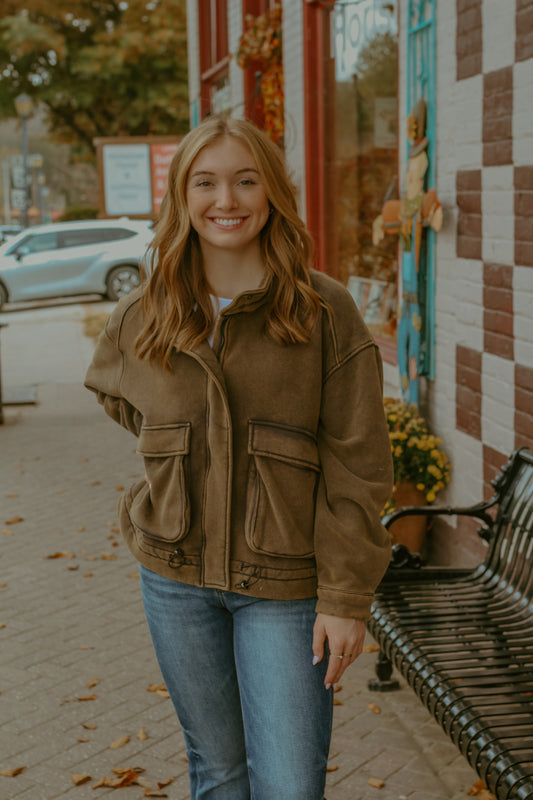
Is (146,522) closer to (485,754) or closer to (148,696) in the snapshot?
(485,754)

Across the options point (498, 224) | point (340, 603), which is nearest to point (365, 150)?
point (498, 224)

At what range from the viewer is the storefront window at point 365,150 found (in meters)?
6.77

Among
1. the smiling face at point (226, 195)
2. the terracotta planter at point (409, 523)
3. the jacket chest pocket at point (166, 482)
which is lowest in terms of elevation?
the terracotta planter at point (409, 523)

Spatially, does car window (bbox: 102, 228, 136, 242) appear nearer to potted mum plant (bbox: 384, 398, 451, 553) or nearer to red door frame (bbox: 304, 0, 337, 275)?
red door frame (bbox: 304, 0, 337, 275)

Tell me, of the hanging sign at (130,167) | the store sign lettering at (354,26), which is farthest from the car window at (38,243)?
the store sign lettering at (354,26)

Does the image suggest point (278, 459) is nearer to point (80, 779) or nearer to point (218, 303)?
point (218, 303)

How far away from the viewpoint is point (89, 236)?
75.7ft

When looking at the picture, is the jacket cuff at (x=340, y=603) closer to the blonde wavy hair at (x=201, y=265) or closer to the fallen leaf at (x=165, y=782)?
the blonde wavy hair at (x=201, y=265)

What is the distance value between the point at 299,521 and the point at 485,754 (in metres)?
1.14

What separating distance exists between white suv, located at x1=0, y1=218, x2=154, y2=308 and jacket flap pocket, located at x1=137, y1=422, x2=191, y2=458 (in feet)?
68.0

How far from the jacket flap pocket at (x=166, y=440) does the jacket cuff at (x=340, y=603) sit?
1.42ft

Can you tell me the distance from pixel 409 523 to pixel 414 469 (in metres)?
0.32

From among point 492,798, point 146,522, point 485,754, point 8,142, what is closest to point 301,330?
point 146,522

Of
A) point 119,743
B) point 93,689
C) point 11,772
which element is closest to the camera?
point 11,772
